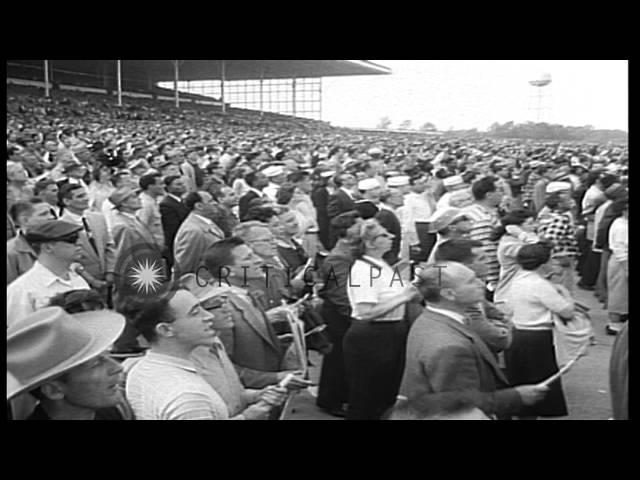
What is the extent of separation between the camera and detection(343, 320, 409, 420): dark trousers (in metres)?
4.00

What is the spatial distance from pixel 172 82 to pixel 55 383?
1.79m

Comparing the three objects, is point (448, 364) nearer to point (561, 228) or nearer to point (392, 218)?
point (392, 218)

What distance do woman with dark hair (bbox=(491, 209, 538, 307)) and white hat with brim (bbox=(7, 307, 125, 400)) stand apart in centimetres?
176

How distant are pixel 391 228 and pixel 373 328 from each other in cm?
50

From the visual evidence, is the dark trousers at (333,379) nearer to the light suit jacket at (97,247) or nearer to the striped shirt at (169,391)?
the striped shirt at (169,391)

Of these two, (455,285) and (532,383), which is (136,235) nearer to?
(455,285)

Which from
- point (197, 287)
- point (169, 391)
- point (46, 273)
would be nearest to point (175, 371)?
point (169, 391)

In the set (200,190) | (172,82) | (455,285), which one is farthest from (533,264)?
(172,82)

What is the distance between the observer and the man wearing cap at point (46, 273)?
12.5 ft

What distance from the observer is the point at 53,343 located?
3.29m

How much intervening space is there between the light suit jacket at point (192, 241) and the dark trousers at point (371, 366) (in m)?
0.81

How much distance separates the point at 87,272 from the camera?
4.05 m

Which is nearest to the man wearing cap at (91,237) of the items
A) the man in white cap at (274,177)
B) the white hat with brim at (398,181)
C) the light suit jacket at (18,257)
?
the light suit jacket at (18,257)

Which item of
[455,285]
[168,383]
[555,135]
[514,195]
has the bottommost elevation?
[168,383]
